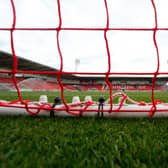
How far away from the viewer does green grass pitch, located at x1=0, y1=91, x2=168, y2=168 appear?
1.31ft

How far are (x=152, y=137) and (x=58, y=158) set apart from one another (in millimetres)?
373

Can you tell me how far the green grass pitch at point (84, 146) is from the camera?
399 mm

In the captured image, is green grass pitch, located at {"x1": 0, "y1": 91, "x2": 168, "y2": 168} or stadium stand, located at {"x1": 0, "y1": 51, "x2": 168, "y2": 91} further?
stadium stand, located at {"x1": 0, "y1": 51, "x2": 168, "y2": 91}

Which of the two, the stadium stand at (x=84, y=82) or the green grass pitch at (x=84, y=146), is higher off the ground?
the stadium stand at (x=84, y=82)

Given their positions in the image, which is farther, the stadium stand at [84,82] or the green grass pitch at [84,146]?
the stadium stand at [84,82]

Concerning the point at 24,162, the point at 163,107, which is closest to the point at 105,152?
the point at 24,162

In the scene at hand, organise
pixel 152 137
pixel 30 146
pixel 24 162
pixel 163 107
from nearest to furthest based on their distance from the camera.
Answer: pixel 24 162 → pixel 30 146 → pixel 152 137 → pixel 163 107

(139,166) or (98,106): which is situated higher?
(98,106)

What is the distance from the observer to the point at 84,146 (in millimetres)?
500

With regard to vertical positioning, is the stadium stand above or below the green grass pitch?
above

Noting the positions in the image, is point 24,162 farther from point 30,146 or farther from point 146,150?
point 146,150

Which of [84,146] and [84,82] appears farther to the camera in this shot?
[84,82]

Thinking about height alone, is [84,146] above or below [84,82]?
below

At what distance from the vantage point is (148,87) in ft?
64.1
